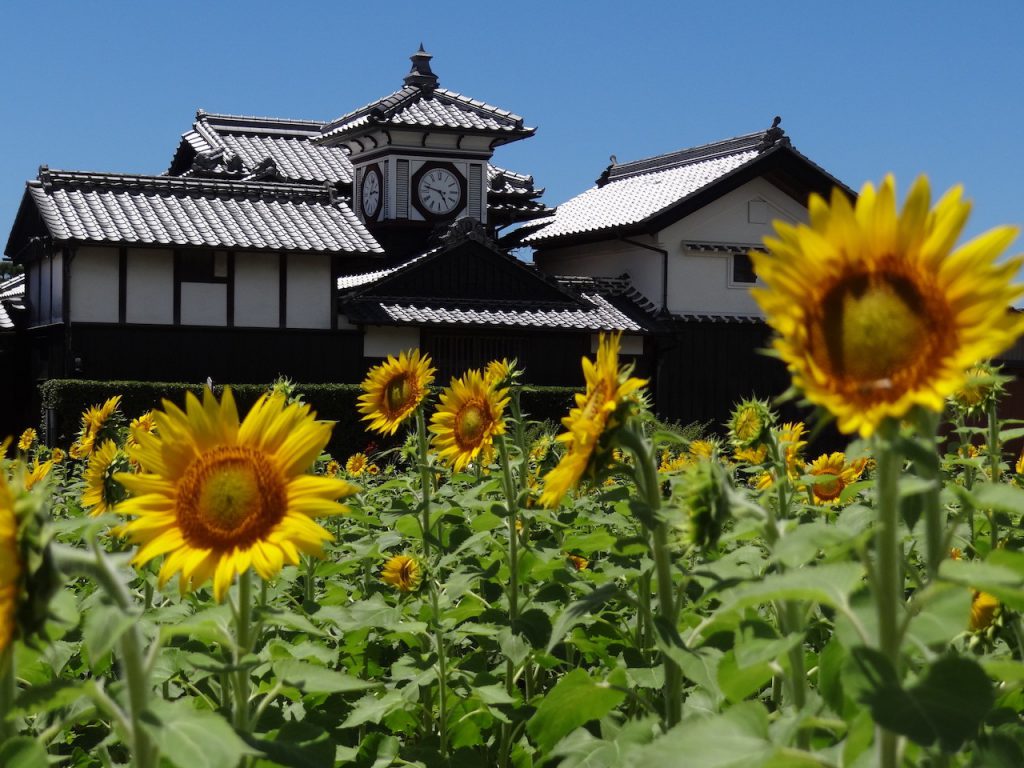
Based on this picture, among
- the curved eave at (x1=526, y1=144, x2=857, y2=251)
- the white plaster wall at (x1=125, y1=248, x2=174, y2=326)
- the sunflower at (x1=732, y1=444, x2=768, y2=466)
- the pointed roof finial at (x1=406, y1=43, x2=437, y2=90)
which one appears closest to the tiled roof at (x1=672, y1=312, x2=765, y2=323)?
the curved eave at (x1=526, y1=144, x2=857, y2=251)

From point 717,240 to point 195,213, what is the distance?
29.5ft

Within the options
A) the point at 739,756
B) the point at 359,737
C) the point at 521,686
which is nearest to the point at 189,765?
the point at 739,756

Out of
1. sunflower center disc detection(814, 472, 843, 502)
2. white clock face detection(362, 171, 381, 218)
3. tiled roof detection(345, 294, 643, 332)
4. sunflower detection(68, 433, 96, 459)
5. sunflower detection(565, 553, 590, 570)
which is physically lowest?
sunflower detection(565, 553, 590, 570)

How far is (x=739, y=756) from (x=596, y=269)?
24039mm

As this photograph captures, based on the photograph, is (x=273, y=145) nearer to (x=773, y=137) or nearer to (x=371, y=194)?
(x=371, y=194)

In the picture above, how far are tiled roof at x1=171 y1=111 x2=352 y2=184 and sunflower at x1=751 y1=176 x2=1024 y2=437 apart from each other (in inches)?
1005

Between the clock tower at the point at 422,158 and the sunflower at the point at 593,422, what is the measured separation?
21.7m

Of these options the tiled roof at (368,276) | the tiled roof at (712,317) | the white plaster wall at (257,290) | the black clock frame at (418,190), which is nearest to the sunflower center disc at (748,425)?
the white plaster wall at (257,290)

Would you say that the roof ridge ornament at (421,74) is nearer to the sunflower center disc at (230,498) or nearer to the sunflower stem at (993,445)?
the sunflower stem at (993,445)

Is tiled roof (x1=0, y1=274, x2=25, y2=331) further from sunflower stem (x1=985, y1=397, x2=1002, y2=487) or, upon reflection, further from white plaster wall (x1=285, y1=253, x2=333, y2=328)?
sunflower stem (x1=985, y1=397, x2=1002, y2=487)

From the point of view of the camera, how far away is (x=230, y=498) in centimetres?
191

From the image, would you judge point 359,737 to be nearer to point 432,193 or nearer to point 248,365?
point 248,365

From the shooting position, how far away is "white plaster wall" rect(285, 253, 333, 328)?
66.9ft

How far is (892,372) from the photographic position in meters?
1.31
